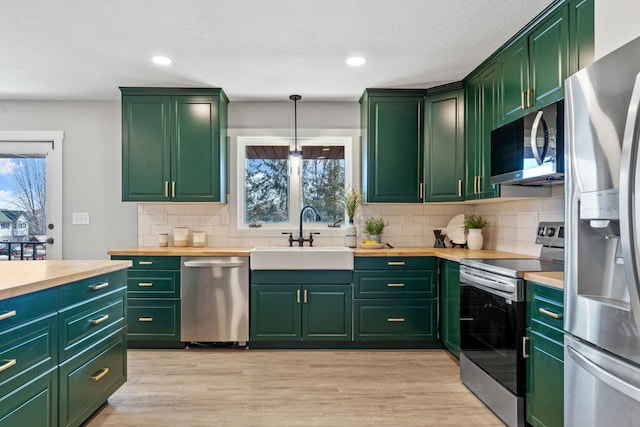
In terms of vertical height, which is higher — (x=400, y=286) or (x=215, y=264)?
(x=215, y=264)

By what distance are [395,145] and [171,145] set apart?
210 centimetres

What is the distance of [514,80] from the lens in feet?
9.35

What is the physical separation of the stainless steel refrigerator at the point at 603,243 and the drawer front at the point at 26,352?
2174 mm

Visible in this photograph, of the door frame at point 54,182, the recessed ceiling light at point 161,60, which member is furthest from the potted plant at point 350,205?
the door frame at point 54,182

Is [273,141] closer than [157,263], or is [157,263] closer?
[157,263]

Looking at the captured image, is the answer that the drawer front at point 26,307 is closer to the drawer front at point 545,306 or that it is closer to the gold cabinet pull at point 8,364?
the gold cabinet pull at point 8,364

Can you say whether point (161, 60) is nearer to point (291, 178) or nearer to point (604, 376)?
point (291, 178)

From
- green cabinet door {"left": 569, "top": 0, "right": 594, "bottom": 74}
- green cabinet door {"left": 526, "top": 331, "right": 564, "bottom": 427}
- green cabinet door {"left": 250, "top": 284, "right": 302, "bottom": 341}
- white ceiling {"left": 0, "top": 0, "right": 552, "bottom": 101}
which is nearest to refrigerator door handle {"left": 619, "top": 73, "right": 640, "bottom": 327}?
green cabinet door {"left": 526, "top": 331, "right": 564, "bottom": 427}

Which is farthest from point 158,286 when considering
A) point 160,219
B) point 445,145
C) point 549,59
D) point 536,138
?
point 549,59

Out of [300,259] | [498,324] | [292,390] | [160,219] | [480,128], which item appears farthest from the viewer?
[160,219]

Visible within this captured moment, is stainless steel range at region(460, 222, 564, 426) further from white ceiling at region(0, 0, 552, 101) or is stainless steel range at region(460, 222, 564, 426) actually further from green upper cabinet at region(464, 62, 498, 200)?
white ceiling at region(0, 0, 552, 101)

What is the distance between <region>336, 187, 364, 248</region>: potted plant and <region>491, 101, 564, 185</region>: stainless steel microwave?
1513 millimetres

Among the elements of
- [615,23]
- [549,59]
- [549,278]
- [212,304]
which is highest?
[549,59]

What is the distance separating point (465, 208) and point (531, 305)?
2.21 metres
